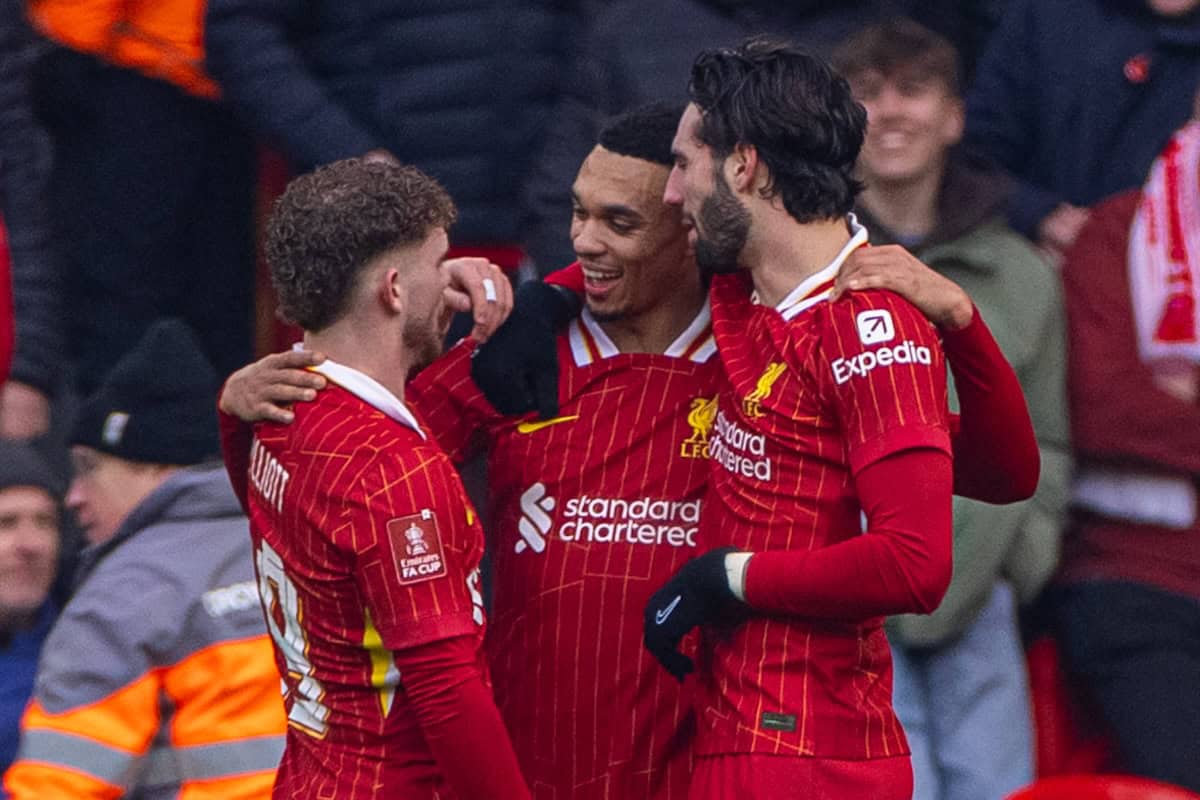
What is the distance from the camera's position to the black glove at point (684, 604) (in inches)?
125

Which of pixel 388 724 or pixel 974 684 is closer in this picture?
pixel 388 724

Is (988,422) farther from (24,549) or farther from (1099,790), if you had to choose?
(24,549)

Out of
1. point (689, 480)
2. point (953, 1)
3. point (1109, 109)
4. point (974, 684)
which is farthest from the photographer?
point (953, 1)

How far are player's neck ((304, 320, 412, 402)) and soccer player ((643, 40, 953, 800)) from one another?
1.63 feet

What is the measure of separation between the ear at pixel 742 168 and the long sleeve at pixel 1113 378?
1.84m

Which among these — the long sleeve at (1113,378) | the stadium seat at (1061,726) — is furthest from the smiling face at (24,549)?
the long sleeve at (1113,378)

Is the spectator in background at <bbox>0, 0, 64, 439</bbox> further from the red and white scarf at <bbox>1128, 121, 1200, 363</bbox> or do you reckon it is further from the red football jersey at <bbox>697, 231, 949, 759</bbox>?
the red football jersey at <bbox>697, 231, 949, 759</bbox>

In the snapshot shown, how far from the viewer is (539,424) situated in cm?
367

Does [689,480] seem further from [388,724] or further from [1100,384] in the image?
[1100,384]

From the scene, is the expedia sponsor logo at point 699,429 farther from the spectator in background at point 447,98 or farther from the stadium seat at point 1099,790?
the spectator in background at point 447,98

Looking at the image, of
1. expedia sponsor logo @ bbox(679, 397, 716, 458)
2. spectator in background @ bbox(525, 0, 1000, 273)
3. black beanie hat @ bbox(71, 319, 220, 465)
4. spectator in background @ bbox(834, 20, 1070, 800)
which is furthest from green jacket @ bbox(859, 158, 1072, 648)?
black beanie hat @ bbox(71, 319, 220, 465)

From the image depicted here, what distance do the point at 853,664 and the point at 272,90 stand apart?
2.80 metres

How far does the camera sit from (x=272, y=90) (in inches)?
216


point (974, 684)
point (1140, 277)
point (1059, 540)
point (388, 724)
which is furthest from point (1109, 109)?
point (388, 724)
